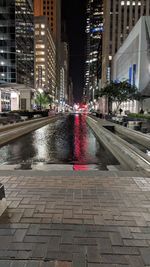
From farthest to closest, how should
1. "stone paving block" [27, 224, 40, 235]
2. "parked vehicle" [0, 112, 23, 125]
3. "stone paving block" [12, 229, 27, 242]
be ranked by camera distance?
"parked vehicle" [0, 112, 23, 125] < "stone paving block" [27, 224, 40, 235] < "stone paving block" [12, 229, 27, 242]

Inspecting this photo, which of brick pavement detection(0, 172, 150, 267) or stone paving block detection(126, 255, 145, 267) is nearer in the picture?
stone paving block detection(126, 255, 145, 267)

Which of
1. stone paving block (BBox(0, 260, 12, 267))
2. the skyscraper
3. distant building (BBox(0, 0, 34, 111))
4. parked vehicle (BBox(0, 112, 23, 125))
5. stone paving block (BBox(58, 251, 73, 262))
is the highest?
the skyscraper

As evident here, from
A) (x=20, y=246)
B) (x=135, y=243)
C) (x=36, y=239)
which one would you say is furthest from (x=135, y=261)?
(x=20, y=246)

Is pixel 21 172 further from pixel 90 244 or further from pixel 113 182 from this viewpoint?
pixel 90 244

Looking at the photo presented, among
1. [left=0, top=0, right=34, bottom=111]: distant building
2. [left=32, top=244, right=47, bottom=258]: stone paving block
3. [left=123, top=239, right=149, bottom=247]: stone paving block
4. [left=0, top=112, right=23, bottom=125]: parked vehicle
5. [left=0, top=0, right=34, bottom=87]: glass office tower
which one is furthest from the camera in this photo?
[left=0, top=0, right=34, bottom=87]: glass office tower

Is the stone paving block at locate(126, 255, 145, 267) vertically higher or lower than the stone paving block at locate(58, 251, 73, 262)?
lower

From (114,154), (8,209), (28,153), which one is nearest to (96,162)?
(114,154)

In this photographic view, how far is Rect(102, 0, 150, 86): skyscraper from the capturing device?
119 meters

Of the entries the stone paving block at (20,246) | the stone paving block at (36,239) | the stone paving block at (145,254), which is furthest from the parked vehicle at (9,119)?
the stone paving block at (145,254)

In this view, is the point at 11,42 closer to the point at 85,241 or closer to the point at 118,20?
the point at 118,20

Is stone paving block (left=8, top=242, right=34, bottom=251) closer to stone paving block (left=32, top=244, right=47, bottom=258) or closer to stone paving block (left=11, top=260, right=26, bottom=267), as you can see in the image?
stone paving block (left=32, top=244, right=47, bottom=258)

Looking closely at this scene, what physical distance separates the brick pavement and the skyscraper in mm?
117262

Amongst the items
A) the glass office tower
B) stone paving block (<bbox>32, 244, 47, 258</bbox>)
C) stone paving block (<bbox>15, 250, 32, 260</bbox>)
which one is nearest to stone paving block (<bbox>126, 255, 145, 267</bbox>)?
stone paving block (<bbox>32, 244, 47, 258</bbox>)

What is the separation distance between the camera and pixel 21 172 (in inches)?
297
